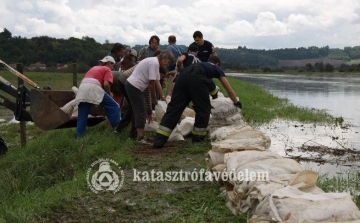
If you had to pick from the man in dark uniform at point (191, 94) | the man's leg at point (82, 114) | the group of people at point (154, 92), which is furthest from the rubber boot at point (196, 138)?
the man's leg at point (82, 114)

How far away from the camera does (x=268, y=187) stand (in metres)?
3.59

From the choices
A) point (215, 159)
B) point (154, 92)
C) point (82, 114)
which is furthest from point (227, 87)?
point (82, 114)

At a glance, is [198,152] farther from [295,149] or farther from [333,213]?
[333,213]

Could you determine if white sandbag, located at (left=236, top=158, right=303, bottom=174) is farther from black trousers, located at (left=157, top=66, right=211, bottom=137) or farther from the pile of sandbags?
black trousers, located at (left=157, top=66, right=211, bottom=137)

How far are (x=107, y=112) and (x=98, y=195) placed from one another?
3675 millimetres

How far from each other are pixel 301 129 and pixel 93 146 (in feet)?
17.0

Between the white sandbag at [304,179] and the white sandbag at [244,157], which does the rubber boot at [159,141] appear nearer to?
the white sandbag at [244,157]

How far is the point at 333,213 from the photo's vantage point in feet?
9.75

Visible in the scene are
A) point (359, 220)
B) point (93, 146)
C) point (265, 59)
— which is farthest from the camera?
point (265, 59)

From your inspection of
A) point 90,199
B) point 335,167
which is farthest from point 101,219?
point 335,167

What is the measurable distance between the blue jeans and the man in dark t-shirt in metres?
2.62

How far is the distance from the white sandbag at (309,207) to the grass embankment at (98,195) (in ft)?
1.82

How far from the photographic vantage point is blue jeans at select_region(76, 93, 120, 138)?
7.75 metres

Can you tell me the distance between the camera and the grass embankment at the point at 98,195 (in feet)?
12.9
